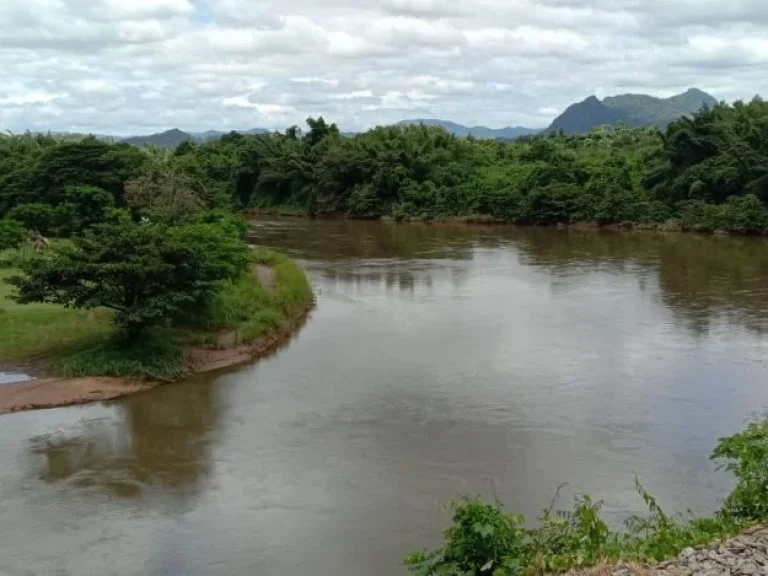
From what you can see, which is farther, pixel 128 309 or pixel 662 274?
pixel 662 274

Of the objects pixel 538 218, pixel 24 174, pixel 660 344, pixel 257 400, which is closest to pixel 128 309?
pixel 257 400

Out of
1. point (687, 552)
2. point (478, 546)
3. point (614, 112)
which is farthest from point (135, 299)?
point (614, 112)

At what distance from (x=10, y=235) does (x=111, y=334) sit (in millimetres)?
8732

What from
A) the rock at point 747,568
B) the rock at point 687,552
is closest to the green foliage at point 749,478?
the rock at point 687,552

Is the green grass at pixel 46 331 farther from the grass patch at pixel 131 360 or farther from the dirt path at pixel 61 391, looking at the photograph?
the dirt path at pixel 61 391

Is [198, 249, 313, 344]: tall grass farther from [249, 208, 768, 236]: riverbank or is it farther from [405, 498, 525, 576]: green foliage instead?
[249, 208, 768, 236]: riverbank

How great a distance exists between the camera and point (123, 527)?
31.8 ft

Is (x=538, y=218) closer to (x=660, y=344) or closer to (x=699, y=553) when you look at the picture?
(x=660, y=344)

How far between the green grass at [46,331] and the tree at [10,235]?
5555mm

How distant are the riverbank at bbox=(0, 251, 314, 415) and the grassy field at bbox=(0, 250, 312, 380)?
0.02m

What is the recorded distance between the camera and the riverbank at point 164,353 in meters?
14.1

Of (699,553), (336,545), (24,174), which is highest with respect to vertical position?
(24,174)

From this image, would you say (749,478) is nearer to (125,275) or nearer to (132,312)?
(132,312)

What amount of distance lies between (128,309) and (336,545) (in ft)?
23.9
